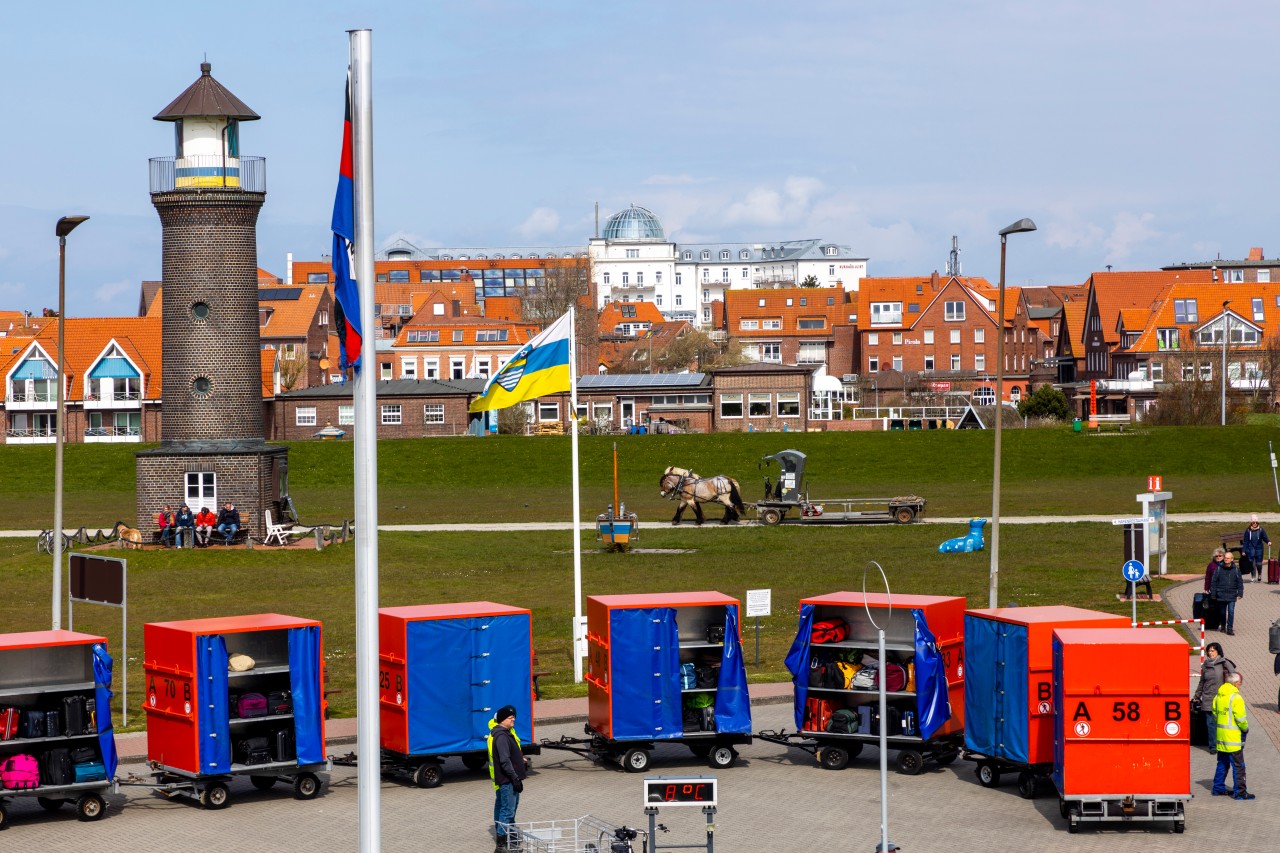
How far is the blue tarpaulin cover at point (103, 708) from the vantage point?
62.0 ft

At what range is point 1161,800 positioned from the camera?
17266 mm

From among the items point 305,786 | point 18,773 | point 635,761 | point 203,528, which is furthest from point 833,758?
point 203,528

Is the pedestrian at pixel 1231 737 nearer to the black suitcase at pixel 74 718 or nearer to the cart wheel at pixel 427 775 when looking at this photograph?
the cart wheel at pixel 427 775

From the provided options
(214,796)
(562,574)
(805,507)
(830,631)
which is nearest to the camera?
(214,796)

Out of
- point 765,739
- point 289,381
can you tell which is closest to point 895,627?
point 765,739

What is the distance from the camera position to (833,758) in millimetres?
Answer: 20688

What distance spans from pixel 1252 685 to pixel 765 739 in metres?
8.86

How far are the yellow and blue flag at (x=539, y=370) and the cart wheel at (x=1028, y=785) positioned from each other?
11.3 metres

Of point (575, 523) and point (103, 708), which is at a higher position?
point (575, 523)

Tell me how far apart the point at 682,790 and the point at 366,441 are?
5375 millimetres

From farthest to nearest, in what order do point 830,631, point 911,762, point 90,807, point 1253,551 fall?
point 1253,551
point 830,631
point 911,762
point 90,807

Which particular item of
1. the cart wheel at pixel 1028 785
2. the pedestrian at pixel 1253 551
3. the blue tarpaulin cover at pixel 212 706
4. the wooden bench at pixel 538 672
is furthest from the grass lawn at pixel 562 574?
the cart wheel at pixel 1028 785

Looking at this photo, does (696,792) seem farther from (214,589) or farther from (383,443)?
(383,443)

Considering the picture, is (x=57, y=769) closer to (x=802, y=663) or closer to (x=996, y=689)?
(x=802, y=663)
